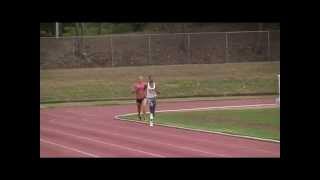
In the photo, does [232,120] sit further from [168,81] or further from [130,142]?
[168,81]

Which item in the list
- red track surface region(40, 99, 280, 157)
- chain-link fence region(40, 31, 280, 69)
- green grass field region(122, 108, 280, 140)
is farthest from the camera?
chain-link fence region(40, 31, 280, 69)

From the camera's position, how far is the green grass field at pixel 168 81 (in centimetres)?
3316

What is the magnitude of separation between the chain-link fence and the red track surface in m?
17.1

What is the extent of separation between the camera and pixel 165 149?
48.2 feet

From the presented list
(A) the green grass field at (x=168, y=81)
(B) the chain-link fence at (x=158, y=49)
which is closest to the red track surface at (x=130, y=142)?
(A) the green grass field at (x=168, y=81)

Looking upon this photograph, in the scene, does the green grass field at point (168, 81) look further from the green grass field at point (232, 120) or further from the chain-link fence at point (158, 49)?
the green grass field at point (232, 120)

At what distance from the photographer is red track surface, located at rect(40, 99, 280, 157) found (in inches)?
556

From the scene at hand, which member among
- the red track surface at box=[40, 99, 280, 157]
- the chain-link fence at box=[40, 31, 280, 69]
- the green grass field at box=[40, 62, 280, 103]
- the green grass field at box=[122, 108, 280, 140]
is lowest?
the red track surface at box=[40, 99, 280, 157]

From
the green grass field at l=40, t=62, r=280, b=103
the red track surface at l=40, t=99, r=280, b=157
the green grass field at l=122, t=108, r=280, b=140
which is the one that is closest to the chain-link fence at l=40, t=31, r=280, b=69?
the green grass field at l=40, t=62, r=280, b=103

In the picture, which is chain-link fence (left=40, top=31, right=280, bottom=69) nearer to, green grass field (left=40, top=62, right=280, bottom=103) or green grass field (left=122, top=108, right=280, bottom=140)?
green grass field (left=40, top=62, right=280, bottom=103)

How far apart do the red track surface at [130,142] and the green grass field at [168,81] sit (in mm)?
10837

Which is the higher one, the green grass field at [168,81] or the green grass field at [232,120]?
the green grass field at [168,81]
